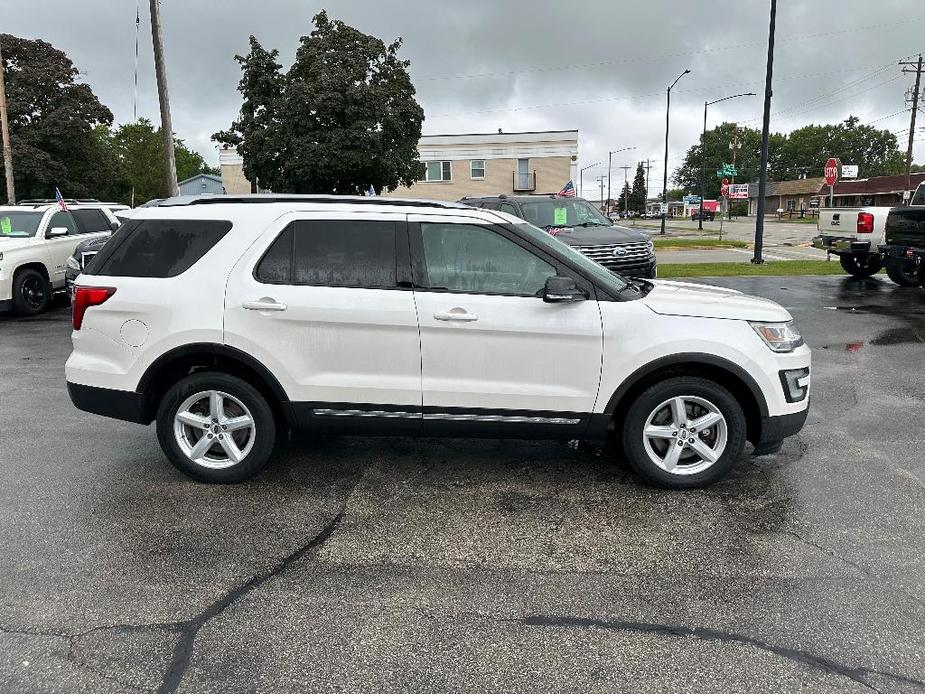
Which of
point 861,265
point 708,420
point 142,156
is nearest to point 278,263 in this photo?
point 708,420

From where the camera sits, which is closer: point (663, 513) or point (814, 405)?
point (663, 513)

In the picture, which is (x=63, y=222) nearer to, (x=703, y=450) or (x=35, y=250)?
(x=35, y=250)

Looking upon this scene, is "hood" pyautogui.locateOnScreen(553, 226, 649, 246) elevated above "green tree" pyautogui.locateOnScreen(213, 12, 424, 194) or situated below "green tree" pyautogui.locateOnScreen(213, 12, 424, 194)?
below

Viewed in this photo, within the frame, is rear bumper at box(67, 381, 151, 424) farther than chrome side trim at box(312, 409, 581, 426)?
Yes

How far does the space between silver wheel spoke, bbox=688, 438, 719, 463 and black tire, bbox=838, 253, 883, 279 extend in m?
13.5

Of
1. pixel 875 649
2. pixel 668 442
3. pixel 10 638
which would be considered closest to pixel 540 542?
pixel 668 442

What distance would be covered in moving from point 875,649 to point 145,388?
4.19m

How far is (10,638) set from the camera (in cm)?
308

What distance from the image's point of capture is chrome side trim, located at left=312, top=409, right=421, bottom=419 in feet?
15.1

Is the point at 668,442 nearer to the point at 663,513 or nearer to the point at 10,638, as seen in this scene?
the point at 663,513

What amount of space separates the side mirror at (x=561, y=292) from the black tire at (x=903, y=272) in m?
11.3

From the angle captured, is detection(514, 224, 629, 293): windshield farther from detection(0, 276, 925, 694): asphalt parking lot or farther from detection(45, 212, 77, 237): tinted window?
detection(45, 212, 77, 237): tinted window

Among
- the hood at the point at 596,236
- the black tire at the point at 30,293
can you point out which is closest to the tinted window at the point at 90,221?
the black tire at the point at 30,293

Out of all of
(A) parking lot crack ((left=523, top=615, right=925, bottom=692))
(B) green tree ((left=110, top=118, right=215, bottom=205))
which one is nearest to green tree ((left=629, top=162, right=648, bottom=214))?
(B) green tree ((left=110, top=118, right=215, bottom=205))
